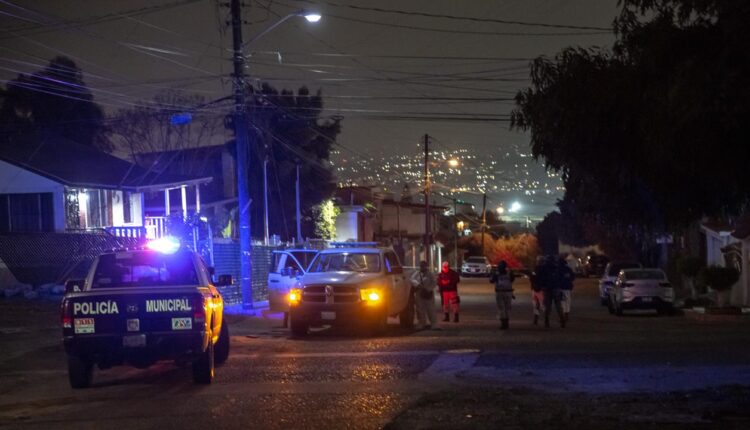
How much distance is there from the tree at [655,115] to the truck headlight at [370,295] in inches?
400

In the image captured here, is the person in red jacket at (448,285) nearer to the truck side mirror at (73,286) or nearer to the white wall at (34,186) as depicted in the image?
the truck side mirror at (73,286)

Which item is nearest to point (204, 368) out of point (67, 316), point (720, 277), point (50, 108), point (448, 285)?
point (67, 316)

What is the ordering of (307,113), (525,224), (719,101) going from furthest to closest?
(525,224), (307,113), (719,101)

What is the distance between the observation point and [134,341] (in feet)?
38.8

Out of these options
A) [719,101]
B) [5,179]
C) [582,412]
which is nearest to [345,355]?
[582,412]

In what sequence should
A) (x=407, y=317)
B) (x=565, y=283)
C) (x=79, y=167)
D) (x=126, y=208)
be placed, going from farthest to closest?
(x=126, y=208) < (x=79, y=167) < (x=565, y=283) < (x=407, y=317)

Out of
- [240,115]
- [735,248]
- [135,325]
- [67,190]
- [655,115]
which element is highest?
[240,115]

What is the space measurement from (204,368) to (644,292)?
17.7 meters

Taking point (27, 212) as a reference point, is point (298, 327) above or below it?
below

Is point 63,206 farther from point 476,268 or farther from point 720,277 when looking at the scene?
point 476,268

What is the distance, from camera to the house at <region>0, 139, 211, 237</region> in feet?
100

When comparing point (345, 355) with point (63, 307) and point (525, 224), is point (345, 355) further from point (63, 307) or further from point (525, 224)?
point (525, 224)

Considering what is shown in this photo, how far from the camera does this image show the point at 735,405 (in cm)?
990

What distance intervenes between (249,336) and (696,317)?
12.7 metres
